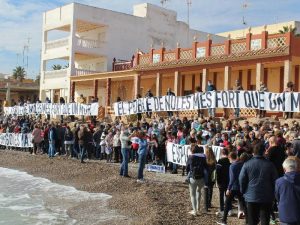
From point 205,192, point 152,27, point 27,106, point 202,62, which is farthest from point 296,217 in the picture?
point 152,27

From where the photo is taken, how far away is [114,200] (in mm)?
14477

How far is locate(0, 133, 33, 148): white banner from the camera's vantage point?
1064 inches

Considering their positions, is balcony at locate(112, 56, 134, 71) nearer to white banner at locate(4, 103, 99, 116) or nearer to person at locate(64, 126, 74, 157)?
white banner at locate(4, 103, 99, 116)

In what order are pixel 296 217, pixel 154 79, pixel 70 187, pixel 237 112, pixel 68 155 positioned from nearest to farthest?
pixel 296 217 → pixel 70 187 → pixel 237 112 → pixel 68 155 → pixel 154 79

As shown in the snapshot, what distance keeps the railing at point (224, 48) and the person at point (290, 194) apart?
17088 millimetres

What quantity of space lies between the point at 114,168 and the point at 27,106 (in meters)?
13.5

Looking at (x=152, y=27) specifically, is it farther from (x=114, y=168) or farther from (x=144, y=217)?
(x=144, y=217)

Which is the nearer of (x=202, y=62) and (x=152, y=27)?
(x=202, y=62)

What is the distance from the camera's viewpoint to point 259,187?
7703 millimetres

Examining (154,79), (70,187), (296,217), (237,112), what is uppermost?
(154,79)

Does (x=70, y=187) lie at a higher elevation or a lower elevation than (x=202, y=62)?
lower

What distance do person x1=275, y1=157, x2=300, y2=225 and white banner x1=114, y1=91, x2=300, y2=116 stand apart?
10232mm

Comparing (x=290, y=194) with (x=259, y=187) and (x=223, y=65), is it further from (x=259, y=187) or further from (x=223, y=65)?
(x=223, y=65)

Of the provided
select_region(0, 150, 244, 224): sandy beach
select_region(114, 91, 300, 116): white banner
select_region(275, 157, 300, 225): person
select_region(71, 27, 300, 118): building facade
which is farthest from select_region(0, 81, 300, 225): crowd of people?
select_region(71, 27, 300, 118): building facade
